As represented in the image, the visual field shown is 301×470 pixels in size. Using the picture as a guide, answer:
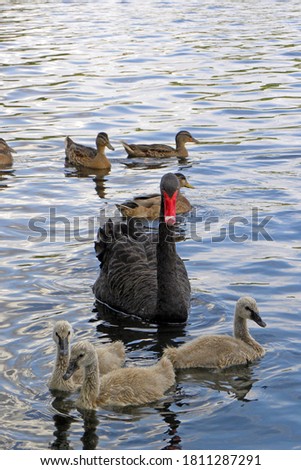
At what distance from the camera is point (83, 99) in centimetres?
1889

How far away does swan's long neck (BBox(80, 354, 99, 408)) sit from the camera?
714 cm

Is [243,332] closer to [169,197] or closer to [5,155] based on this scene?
[169,197]

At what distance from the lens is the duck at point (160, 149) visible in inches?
573

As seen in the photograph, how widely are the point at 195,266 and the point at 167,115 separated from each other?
7.62m

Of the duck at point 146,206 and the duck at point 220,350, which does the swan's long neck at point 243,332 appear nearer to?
the duck at point 220,350

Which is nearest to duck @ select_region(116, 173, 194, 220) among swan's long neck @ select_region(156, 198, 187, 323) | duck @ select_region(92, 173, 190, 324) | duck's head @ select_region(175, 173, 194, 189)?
duck's head @ select_region(175, 173, 194, 189)

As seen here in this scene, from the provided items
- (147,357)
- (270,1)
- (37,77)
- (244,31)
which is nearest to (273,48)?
(244,31)

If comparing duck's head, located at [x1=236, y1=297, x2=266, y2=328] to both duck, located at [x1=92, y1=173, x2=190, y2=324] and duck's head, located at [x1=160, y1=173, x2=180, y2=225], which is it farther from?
duck's head, located at [x1=160, y1=173, x2=180, y2=225]

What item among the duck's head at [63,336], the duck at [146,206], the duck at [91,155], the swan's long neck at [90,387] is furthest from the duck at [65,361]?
the duck at [91,155]

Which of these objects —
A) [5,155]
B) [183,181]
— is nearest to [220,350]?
[183,181]

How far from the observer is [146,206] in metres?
12.1

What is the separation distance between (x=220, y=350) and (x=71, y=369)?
4.18ft

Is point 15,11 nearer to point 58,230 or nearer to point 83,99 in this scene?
point 83,99

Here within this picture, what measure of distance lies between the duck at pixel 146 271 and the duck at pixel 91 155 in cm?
440
